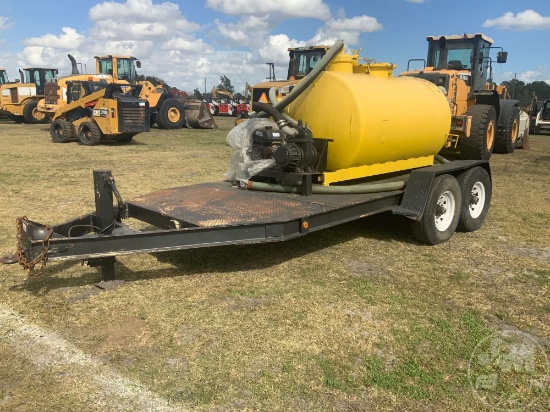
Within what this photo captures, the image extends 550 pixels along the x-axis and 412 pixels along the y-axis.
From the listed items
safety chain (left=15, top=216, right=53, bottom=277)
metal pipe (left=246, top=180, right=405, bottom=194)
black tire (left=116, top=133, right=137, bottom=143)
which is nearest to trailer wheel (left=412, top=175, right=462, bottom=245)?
metal pipe (left=246, top=180, right=405, bottom=194)

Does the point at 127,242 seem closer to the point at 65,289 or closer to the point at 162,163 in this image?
the point at 65,289

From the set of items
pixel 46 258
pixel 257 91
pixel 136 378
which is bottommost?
pixel 136 378

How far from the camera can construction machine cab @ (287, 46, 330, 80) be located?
1617 centimetres

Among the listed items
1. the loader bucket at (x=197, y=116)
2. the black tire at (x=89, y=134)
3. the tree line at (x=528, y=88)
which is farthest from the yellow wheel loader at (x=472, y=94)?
the tree line at (x=528, y=88)

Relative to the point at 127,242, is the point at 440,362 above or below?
below

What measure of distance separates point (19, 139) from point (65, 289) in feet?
47.6

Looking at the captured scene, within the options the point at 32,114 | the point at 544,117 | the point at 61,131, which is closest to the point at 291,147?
the point at 61,131

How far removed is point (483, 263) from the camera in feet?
16.1

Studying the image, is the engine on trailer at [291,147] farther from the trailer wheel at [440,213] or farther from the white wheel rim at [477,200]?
the white wheel rim at [477,200]

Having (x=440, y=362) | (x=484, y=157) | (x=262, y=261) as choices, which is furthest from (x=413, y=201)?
(x=484, y=157)

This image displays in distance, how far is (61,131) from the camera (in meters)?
15.4

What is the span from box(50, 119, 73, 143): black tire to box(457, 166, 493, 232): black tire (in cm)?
1314

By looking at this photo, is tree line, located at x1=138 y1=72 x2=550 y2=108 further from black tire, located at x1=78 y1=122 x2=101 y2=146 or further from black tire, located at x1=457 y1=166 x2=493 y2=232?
black tire, located at x1=457 y1=166 x2=493 y2=232

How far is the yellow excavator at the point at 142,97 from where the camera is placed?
65.6 feet
